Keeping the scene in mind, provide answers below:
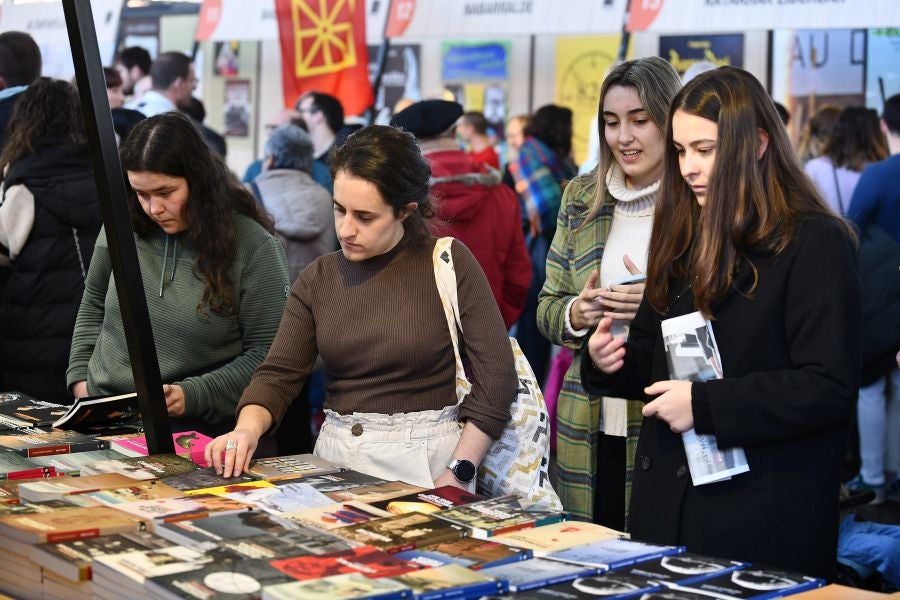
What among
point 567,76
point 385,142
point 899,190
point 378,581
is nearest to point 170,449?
point 385,142

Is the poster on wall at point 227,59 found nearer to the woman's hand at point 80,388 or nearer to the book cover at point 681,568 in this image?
the woman's hand at point 80,388

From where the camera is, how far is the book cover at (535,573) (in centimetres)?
165

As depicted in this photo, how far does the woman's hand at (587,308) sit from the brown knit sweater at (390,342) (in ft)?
0.75

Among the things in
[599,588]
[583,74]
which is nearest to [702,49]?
[583,74]

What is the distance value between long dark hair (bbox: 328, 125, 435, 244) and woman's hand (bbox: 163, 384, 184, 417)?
0.77 metres

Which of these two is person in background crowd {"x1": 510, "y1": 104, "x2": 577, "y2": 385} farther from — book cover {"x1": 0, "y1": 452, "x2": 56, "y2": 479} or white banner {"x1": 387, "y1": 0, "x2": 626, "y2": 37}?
book cover {"x1": 0, "y1": 452, "x2": 56, "y2": 479}

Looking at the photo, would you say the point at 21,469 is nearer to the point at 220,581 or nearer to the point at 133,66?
→ the point at 220,581

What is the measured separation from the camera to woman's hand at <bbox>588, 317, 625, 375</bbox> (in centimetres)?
224

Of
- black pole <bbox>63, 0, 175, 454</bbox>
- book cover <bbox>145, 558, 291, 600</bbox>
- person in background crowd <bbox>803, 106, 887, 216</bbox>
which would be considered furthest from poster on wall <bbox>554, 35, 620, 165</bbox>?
book cover <bbox>145, 558, 291, 600</bbox>

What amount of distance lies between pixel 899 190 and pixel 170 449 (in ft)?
11.3

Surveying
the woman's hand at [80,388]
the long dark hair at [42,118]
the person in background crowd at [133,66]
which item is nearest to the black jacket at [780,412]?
the woman's hand at [80,388]

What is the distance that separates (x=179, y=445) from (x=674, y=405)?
3.95ft

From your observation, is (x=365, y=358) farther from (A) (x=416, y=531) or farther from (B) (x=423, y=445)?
(A) (x=416, y=531)

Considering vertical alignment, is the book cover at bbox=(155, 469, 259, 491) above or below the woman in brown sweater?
below
